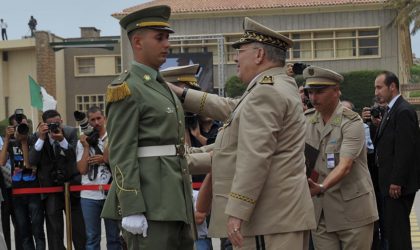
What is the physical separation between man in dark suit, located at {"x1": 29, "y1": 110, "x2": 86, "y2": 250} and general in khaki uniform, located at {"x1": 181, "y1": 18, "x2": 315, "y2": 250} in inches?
177

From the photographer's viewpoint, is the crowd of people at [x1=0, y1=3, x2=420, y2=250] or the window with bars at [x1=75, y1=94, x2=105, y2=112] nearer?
the crowd of people at [x1=0, y1=3, x2=420, y2=250]

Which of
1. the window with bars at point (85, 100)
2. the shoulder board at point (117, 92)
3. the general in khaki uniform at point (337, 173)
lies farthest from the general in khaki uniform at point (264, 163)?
the window with bars at point (85, 100)

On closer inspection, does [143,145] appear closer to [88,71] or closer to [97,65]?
[97,65]

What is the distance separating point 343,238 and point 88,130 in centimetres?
382

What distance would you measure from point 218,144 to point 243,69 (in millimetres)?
503

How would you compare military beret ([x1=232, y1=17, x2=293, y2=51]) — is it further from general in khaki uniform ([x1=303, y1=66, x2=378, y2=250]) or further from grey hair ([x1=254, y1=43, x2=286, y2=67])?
general in khaki uniform ([x1=303, y1=66, x2=378, y2=250])

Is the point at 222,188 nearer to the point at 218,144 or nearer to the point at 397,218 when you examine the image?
the point at 218,144

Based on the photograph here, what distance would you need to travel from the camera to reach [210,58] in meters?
46.5

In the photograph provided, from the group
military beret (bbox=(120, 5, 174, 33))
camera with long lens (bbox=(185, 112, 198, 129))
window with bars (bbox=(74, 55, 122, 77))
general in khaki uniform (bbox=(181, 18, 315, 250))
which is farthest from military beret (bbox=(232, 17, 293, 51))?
window with bars (bbox=(74, 55, 122, 77))

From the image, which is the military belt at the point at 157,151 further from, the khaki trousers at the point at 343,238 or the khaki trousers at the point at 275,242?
the khaki trousers at the point at 343,238

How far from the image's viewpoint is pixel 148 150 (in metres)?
4.17

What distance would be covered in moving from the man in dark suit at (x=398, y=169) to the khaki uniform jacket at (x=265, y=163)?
2.85 metres

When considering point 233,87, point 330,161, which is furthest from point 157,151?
point 233,87

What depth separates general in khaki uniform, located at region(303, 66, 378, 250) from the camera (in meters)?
5.68
